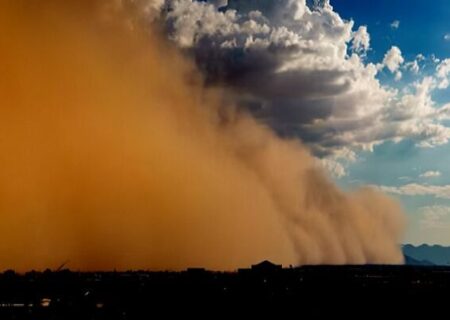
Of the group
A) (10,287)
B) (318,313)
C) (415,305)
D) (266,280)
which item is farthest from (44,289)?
(415,305)

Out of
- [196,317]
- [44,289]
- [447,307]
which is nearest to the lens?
[196,317]

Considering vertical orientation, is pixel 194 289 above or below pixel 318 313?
above

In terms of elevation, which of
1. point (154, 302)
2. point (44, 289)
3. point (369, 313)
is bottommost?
point (369, 313)

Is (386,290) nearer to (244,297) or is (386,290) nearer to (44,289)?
(244,297)

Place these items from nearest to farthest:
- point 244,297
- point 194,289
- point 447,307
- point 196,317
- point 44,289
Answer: point 196,317 < point 447,307 < point 244,297 < point 194,289 < point 44,289

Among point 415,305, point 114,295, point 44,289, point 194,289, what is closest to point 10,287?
point 44,289

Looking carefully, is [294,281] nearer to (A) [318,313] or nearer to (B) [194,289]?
(B) [194,289]

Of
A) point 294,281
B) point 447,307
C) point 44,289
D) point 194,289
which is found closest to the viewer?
point 447,307

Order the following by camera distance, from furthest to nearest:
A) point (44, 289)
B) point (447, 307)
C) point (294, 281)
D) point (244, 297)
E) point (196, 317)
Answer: point (44, 289) < point (294, 281) < point (244, 297) < point (447, 307) < point (196, 317)

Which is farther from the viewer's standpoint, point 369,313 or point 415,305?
point 415,305
